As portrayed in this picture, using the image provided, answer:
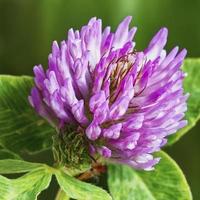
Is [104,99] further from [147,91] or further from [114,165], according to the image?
[114,165]

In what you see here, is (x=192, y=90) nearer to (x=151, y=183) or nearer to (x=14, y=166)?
(x=151, y=183)

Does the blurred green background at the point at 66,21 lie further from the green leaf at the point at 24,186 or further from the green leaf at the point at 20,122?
the green leaf at the point at 24,186

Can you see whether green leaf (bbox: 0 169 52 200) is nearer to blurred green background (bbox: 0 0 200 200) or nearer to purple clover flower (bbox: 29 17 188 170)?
purple clover flower (bbox: 29 17 188 170)

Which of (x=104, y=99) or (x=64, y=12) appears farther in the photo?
(x=64, y=12)

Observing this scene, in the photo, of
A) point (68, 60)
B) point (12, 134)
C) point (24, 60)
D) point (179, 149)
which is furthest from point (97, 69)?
point (24, 60)

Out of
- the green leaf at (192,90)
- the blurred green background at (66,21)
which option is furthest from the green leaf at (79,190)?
the blurred green background at (66,21)
